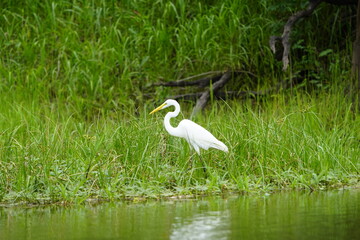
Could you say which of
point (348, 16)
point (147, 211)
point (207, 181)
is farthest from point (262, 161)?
point (348, 16)

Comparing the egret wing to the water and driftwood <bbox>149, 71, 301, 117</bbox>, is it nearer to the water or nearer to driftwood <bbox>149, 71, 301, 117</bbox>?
the water

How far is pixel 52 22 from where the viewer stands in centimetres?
1164

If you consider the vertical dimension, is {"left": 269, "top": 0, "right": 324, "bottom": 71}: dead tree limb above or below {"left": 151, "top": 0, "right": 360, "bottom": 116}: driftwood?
above

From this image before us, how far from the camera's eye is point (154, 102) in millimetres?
9875

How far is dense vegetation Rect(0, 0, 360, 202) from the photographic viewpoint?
6.17 meters

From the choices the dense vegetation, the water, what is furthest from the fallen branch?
the water

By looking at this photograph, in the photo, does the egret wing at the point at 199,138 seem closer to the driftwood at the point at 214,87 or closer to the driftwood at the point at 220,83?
the driftwood at the point at 220,83

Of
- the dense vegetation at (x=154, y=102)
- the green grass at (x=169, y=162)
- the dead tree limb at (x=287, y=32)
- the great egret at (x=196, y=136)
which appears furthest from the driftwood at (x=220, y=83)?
the great egret at (x=196, y=136)

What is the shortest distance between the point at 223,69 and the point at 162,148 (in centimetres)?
398

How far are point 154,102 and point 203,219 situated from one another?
207 inches

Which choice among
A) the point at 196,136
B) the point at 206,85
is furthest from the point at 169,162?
the point at 206,85

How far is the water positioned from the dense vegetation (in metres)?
0.35

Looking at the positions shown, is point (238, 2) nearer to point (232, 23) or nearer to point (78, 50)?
point (232, 23)

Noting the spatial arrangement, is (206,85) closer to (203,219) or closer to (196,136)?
(196,136)
